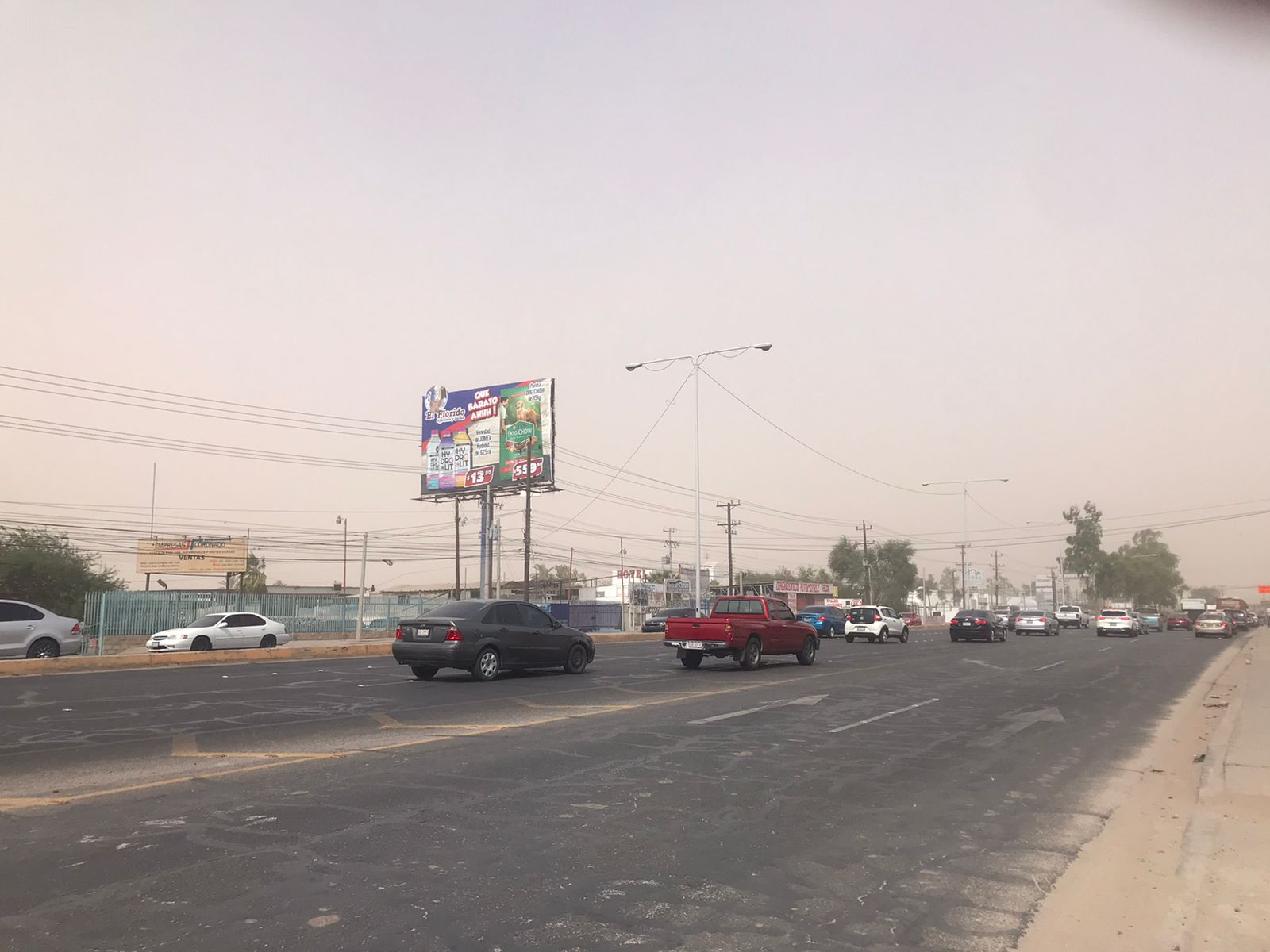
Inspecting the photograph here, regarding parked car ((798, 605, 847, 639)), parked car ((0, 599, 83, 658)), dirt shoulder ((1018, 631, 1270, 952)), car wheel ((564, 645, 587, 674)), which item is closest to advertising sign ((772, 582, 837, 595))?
parked car ((798, 605, 847, 639))

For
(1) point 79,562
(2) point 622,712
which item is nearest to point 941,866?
(2) point 622,712

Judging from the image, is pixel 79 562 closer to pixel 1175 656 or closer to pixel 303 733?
pixel 303 733

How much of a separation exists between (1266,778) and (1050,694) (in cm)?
893

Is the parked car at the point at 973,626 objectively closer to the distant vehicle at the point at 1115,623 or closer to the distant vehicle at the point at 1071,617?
the distant vehicle at the point at 1115,623

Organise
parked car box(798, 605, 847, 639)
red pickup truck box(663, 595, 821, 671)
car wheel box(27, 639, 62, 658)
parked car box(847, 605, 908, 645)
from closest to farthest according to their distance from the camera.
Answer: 1. red pickup truck box(663, 595, 821, 671)
2. car wheel box(27, 639, 62, 658)
3. parked car box(847, 605, 908, 645)
4. parked car box(798, 605, 847, 639)

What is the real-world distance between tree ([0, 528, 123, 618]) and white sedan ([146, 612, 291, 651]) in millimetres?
24390

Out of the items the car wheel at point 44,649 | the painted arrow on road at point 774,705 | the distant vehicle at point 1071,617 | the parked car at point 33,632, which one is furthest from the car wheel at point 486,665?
the distant vehicle at point 1071,617

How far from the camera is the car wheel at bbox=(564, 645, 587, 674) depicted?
65.8 ft

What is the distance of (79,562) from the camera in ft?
166

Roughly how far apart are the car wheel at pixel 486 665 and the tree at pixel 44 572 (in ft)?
137

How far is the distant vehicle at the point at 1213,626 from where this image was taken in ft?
169

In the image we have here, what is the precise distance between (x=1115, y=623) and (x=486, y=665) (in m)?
44.6

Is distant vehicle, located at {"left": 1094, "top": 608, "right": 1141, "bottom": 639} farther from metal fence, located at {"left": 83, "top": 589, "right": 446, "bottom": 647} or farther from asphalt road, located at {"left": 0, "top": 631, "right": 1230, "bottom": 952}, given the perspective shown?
asphalt road, located at {"left": 0, "top": 631, "right": 1230, "bottom": 952}

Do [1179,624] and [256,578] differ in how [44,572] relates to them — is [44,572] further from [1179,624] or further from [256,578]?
[1179,624]
